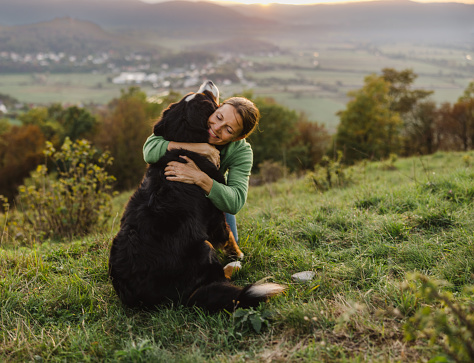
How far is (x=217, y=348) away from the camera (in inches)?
80.3

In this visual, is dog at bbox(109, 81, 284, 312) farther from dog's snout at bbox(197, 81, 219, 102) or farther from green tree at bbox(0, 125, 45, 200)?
green tree at bbox(0, 125, 45, 200)

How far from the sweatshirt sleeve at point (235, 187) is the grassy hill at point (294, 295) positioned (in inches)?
26.0

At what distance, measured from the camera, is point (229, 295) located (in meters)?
2.30

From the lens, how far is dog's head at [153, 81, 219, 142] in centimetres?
268

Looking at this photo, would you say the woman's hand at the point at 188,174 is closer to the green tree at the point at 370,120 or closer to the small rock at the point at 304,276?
the small rock at the point at 304,276

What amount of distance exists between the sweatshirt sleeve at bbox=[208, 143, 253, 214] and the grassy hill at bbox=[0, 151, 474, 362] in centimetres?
66

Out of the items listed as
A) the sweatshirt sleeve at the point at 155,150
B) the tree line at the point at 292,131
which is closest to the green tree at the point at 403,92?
the tree line at the point at 292,131

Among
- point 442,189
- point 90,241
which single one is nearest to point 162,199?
point 90,241

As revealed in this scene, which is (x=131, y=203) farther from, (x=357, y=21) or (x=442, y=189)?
(x=357, y=21)

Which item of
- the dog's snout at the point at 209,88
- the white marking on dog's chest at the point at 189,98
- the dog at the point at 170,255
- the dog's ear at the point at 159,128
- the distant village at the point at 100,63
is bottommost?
the dog at the point at 170,255

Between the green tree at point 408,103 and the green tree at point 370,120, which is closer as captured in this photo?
the green tree at point 370,120

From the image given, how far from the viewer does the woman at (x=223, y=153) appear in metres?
2.52

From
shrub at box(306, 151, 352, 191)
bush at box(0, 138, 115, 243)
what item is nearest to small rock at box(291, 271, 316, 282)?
shrub at box(306, 151, 352, 191)

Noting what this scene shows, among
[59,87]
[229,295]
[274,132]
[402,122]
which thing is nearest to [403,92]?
[402,122]
